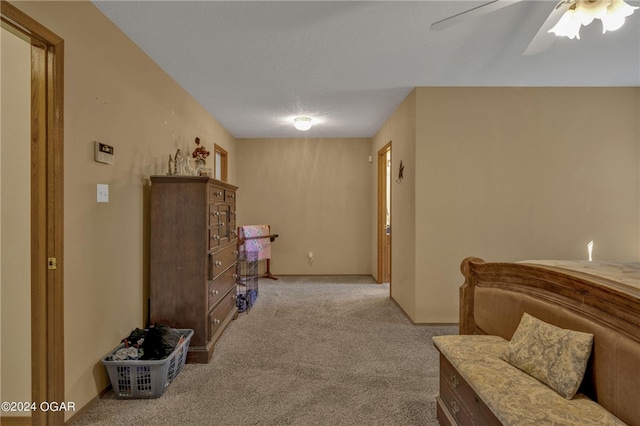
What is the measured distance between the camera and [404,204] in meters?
3.85

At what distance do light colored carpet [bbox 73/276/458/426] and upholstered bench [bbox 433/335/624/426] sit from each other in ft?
1.27

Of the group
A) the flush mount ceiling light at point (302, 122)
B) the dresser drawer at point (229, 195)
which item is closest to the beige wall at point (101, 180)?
the dresser drawer at point (229, 195)

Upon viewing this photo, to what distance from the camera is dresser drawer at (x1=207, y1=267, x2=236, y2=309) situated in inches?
110

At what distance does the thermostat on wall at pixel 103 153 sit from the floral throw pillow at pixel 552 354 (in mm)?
2593

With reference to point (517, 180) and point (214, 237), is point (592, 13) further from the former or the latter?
point (214, 237)

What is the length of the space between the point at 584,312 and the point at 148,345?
8.21 feet

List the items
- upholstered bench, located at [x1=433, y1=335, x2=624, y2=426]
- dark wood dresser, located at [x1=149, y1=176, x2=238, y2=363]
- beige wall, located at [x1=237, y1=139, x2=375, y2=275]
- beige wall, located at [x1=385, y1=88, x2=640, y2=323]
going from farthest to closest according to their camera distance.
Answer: beige wall, located at [x1=237, y1=139, x2=375, y2=275] < beige wall, located at [x1=385, y1=88, x2=640, y2=323] < dark wood dresser, located at [x1=149, y1=176, x2=238, y2=363] < upholstered bench, located at [x1=433, y1=335, x2=624, y2=426]

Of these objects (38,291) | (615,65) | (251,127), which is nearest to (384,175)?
(251,127)

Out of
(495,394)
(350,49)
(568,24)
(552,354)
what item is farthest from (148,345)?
(568,24)

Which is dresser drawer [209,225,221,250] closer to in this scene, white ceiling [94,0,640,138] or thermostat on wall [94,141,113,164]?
thermostat on wall [94,141,113,164]

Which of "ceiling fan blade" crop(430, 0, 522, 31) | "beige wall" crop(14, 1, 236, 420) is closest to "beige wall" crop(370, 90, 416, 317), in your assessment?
"ceiling fan blade" crop(430, 0, 522, 31)

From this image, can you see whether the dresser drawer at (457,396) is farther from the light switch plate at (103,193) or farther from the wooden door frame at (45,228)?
the light switch plate at (103,193)

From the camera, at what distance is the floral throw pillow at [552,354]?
53.3 inches

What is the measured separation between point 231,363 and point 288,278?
10.3 feet
